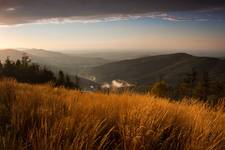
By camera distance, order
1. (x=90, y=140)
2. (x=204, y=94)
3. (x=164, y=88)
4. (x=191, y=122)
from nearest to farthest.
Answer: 1. (x=90, y=140)
2. (x=191, y=122)
3. (x=164, y=88)
4. (x=204, y=94)

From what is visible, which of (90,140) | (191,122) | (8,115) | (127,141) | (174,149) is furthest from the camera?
(191,122)

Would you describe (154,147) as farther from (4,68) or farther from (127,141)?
(4,68)

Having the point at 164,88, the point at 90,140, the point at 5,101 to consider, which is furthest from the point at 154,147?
the point at 164,88

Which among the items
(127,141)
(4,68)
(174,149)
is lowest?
(4,68)

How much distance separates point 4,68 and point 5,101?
74.8 meters

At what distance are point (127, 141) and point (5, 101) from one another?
2787mm

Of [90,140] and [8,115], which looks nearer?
[90,140]

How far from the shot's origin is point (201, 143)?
10.00 ft

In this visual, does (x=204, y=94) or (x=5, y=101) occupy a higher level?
(x=5, y=101)

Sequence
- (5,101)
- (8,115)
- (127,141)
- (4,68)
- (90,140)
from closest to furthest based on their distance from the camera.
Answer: (90,140), (127,141), (8,115), (5,101), (4,68)

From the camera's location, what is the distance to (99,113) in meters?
3.98

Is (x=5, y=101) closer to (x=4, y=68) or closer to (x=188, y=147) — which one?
(x=188, y=147)

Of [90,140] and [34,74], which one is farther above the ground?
[90,140]

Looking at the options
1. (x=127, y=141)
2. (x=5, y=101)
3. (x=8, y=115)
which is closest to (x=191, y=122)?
(x=127, y=141)
